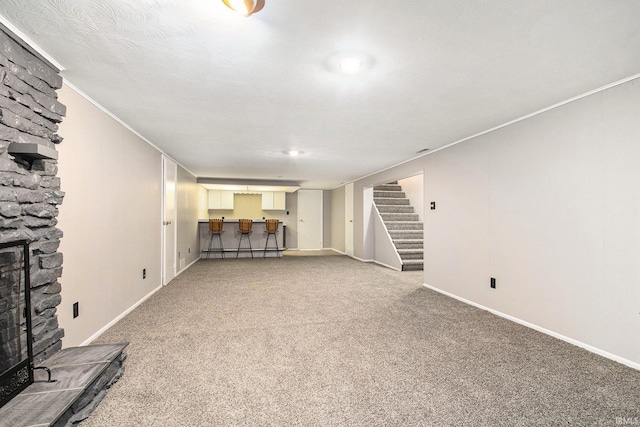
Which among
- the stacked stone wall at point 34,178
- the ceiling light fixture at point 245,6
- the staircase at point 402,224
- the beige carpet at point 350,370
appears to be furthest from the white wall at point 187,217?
the ceiling light fixture at point 245,6

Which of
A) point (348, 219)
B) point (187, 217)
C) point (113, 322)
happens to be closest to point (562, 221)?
point (113, 322)

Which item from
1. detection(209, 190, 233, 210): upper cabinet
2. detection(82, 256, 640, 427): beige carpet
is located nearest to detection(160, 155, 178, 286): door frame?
detection(82, 256, 640, 427): beige carpet

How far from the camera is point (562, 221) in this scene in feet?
8.41

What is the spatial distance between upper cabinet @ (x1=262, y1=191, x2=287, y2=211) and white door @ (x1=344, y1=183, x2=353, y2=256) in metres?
2.03

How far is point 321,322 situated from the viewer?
2990 millimetres

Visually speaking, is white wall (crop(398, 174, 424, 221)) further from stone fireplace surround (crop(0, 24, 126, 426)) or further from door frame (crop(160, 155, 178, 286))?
stone fireplace surround (crop(0, 24, 126, 426))

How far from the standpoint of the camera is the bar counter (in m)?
7.66

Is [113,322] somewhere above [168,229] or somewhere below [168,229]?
below

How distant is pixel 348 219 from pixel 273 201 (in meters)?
2.45

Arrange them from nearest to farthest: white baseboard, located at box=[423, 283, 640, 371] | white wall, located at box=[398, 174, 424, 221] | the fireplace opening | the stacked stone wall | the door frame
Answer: the fireplace opening
the stacked stone wall
white baseboard, located at box=[423, 283, 640, 371]
the door frame
white wall, located at box=[398, 174, 424, 221]

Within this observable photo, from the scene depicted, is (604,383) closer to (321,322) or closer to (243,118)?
(321,322)

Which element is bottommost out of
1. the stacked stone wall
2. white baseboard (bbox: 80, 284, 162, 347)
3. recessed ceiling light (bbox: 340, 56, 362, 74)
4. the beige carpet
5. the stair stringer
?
the beige carpet

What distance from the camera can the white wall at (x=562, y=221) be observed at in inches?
84.7

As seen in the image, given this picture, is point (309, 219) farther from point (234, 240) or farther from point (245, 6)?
point (245, 6)
